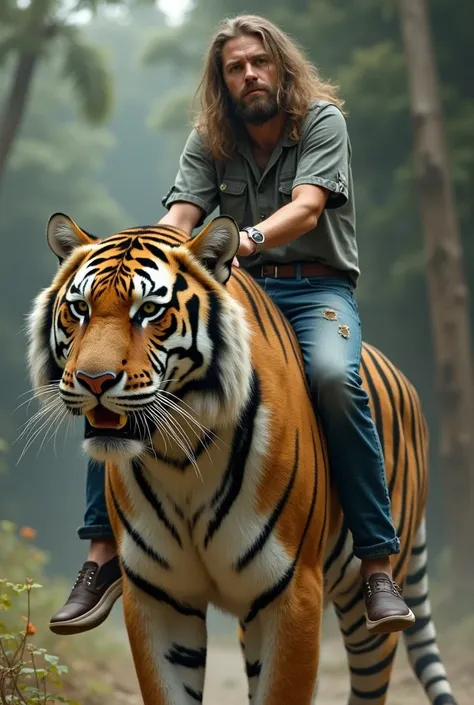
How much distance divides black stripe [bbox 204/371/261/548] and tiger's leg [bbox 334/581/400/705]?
40.5 inches

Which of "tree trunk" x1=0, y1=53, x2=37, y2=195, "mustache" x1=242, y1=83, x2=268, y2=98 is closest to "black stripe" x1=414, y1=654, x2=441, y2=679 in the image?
"mustache" x1=242, y1=83, x2=268, y2=98

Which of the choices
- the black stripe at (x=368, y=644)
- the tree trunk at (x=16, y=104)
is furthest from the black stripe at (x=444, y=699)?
the tree trunk at (x=16, y=104)

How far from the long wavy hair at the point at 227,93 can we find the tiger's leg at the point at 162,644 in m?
1.51

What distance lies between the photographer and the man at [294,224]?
303 centimetres

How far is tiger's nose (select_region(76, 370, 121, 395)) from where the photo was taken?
2301 millimetres

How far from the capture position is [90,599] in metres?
3.20

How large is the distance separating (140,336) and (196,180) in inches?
47.2

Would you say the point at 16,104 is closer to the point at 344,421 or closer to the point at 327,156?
the point at 327,156

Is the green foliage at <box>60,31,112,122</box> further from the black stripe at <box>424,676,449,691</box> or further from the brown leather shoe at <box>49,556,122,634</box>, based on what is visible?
the brown leather shoe at <box>49,556,122,634</box>

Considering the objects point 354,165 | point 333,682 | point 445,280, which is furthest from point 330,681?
point 354,165

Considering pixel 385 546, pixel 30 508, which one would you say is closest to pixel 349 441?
pixel 385 546

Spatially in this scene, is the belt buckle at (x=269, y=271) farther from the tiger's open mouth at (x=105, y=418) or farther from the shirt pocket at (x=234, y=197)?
the tiger's open mouth at (x=105, y=418)

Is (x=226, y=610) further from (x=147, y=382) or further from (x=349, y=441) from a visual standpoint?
(x=147, y=382)

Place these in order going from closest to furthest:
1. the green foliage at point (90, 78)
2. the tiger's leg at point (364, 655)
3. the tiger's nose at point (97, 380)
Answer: the tiger's nose at point (97, 380) → the tiger's leg at point (364, 655) → the green foliage at point (90, 78)
